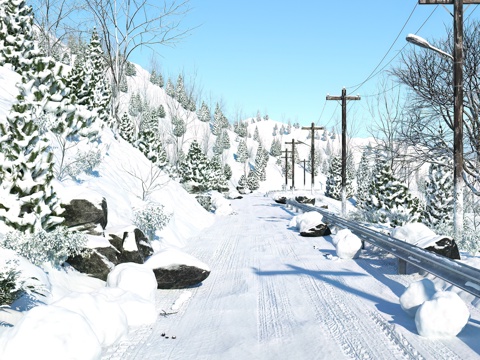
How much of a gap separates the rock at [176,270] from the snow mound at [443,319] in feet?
14.0

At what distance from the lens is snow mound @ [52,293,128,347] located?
4836 mm

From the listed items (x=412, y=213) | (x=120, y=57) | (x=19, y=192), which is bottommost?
(x=412, y=213)

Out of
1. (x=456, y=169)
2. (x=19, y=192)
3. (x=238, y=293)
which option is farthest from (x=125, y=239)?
(x=456, y=169)

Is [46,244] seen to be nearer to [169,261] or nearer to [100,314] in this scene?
[169,261]

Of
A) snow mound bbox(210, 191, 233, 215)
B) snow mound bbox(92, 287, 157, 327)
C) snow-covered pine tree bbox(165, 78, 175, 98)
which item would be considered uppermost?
snow-covered pine tree bbox(165, 78, 175, 98)

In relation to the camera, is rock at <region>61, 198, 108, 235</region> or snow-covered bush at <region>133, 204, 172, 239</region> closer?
rock at <region>61, 198, 108, 235</region>

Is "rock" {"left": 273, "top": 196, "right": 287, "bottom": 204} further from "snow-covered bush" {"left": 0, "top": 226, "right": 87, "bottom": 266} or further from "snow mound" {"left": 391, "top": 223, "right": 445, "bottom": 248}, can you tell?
"snow-covered bush" {"left": 0, "top": 226, "right": 87, "bottom": 266}

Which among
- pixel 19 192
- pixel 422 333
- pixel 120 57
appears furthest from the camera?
pixel 120 57

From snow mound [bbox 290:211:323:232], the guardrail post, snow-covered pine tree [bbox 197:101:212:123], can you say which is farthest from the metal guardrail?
snow-covered pine tree [bbox 197:101:212:123]

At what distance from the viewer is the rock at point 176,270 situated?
7.62m

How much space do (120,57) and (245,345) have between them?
92.4ft

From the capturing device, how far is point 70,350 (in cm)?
403

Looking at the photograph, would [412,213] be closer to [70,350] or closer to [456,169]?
[456,169]

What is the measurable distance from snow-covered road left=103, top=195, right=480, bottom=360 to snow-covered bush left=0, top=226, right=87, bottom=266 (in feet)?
6.33
